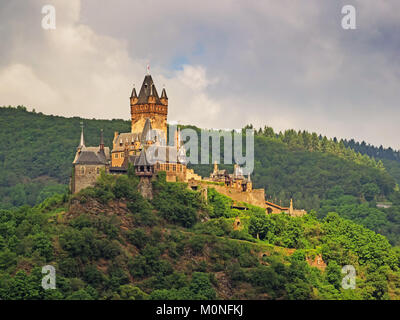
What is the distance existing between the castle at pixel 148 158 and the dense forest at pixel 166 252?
1425 mm

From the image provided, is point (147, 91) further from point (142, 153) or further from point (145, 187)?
point (145, 187)

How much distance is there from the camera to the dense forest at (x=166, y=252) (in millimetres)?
108250

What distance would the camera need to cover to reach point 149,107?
426ft

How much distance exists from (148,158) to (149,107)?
11282 millimetres

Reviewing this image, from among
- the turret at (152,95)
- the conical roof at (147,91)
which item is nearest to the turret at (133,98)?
the conical roof at (147,91)

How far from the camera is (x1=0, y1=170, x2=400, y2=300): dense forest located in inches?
4262

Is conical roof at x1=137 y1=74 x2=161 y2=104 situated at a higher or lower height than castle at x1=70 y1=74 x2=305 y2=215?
higher

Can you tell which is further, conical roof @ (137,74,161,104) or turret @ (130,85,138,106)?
turret @ (130,85,138,106)

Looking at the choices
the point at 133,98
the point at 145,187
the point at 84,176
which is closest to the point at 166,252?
the point at 145,187

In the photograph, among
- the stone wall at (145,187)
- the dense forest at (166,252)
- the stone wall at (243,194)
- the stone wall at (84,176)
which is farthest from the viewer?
the stone wall at (243,194)

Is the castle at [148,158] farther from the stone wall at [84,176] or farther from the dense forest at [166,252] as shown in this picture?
the dense forest at [166,252]

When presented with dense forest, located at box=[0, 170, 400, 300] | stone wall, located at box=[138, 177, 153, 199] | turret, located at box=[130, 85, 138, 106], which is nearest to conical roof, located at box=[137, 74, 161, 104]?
turret, located at box=[130, 85, 138, 106]

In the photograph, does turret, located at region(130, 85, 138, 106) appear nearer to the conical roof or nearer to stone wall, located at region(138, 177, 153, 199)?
the conical roof
